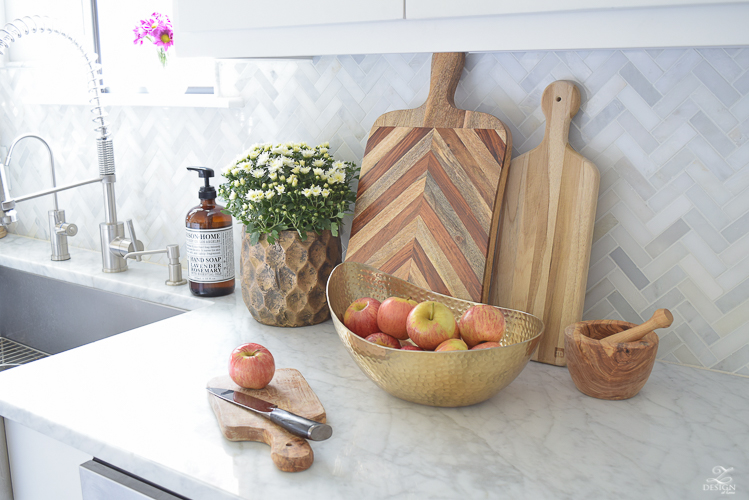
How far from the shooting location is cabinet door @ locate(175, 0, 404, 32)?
873mm

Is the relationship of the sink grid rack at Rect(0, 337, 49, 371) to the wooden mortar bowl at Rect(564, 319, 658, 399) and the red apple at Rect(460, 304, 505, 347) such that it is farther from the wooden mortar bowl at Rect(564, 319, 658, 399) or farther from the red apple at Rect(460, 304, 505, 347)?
the wooden mortar bowl at Rect(564, 319, 658, 399)

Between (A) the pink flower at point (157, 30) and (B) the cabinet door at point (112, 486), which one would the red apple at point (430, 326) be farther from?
(A) the pink flower at point (157, 30)

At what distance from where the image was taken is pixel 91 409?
92cm

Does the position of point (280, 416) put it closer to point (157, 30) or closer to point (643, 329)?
point (643, 329)

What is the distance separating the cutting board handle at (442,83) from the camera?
1.17 metres

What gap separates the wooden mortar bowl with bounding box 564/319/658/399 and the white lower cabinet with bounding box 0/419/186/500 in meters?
0.66

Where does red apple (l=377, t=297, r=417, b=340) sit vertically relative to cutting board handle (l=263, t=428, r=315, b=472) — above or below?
above

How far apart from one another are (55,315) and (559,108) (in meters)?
1.58

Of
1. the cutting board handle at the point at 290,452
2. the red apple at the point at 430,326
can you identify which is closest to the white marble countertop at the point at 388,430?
the cutting board handle at the point at 290,452

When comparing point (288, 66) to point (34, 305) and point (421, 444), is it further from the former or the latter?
point (34, 305)

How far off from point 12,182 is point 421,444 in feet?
6.50

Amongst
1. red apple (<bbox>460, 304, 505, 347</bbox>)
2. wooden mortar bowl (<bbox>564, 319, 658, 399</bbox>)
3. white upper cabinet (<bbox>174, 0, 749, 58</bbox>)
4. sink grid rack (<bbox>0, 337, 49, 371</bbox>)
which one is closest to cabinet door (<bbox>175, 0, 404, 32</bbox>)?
white upper cabinet (<bbox>174, 0, 749, 58</bbox>)

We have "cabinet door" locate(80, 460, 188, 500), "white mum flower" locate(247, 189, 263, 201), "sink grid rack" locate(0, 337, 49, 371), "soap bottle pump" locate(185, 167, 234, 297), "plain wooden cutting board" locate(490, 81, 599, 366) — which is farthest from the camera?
"sink grid rack" locate(0, 337, 49, 371)

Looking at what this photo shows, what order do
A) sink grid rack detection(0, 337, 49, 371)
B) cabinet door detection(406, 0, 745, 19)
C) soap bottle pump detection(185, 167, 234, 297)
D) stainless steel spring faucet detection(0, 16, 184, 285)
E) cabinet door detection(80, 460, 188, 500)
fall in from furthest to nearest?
sink grid rack detection(0, 337, 49, 371)
stainless steel spring faucet detection(0, 16, 184, 285)
soap bottle pump detection(185, 167, 234, 297)
cabinet door detection(80, 460, 188, 500)
cabinet door detection(406, 0, 745, 19)
